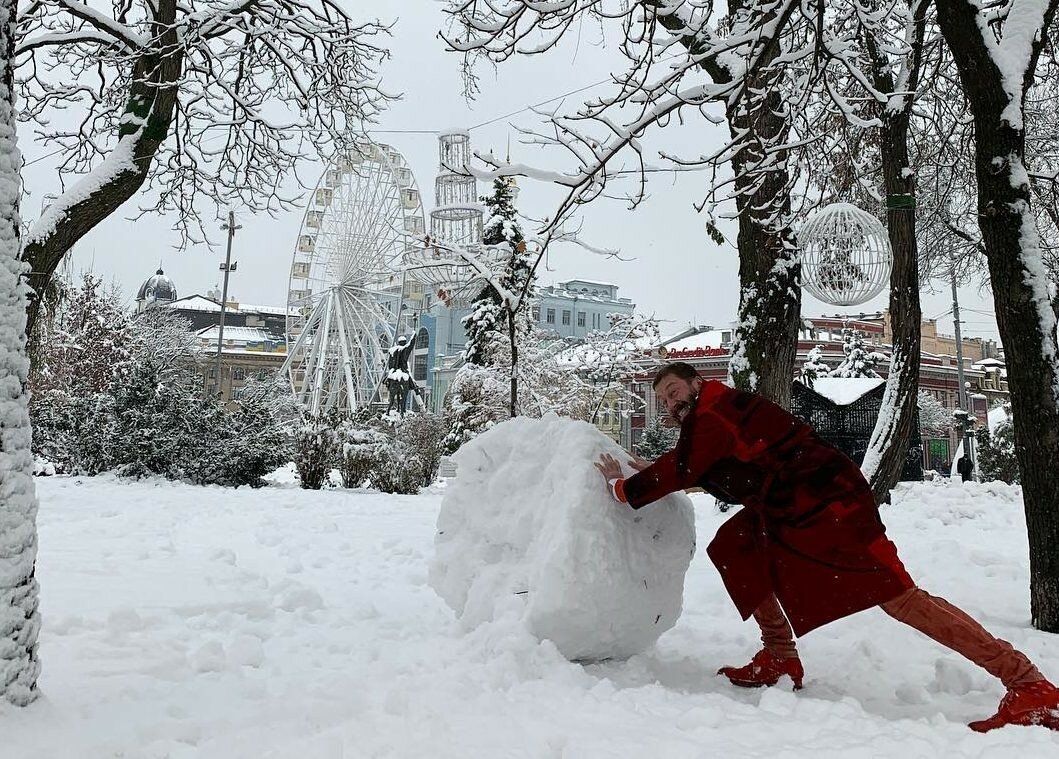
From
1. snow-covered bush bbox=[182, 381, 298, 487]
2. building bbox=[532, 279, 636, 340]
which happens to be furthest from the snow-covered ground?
building bbox=[532, 279, 636, 340]

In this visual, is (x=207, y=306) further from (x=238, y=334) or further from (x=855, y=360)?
(x=855, y=360)

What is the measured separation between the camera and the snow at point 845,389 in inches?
805

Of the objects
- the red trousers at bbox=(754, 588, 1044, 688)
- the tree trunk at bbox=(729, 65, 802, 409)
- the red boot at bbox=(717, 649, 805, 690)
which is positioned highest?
the tree trunk at bbox=(729, 65, 802, 409)

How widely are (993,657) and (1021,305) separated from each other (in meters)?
2.29

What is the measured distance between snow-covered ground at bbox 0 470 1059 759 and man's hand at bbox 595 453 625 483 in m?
0.83

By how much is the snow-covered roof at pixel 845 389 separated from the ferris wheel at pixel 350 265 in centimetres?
1516

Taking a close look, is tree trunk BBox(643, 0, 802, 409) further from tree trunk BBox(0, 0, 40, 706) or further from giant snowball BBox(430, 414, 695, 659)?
tree trunk BBox(0, 0, 40, 706)

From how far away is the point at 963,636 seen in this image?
3.18m

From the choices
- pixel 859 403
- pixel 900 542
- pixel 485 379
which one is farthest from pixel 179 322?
pixel 900 542

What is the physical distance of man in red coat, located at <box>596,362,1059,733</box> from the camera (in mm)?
3303

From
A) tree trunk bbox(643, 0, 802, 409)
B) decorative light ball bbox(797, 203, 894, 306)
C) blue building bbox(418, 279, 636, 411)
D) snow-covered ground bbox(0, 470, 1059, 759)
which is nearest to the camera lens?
snow-covered ground bbox(0, 470, 1059, 759)

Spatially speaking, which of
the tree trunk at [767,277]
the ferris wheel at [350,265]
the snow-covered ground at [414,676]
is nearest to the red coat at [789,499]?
the snow-covered ground at [414,676]

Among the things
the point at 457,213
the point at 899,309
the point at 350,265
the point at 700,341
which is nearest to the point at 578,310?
the point at 700,341

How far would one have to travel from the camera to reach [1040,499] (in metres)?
4.52
